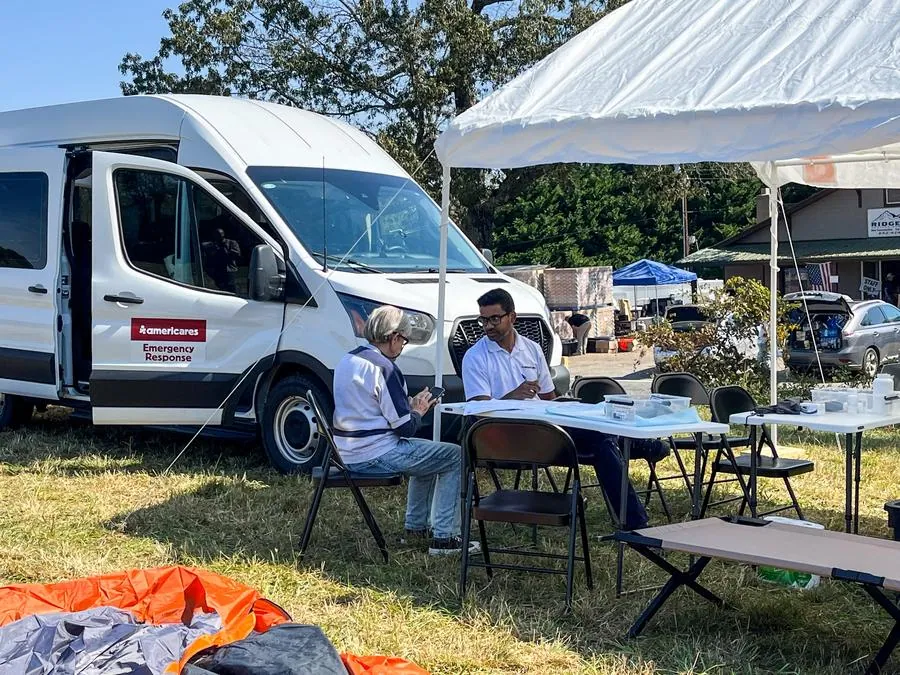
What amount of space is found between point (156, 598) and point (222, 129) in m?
4.73

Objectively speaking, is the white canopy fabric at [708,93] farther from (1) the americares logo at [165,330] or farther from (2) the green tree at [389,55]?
(2) the green tree at [389,55]

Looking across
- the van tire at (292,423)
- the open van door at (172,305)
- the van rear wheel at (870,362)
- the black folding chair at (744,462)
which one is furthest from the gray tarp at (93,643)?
the van rear wheel at (870,362)

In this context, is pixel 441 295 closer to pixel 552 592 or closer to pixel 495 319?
pixel 495 319

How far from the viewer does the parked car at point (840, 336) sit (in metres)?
16.2

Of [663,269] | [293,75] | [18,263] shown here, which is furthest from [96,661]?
[663,269]

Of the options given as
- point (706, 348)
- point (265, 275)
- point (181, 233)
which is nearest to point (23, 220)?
point (181, 233)

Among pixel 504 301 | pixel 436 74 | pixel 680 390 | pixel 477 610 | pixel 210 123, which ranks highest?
pixel 436 74

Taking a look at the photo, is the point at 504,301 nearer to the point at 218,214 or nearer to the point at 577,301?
the point at 218,214

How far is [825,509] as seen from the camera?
6.80 metres

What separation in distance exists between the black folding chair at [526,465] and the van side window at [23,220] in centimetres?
501

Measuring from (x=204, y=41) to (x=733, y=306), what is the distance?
683 inches

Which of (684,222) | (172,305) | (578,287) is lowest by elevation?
(172,305)

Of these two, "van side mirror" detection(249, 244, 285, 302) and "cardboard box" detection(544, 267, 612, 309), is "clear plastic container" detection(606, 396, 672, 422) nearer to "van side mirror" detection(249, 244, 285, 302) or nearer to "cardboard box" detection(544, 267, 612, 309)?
"van side mirror" detection(249, 244, 285, 302)

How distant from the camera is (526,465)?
504 cm
